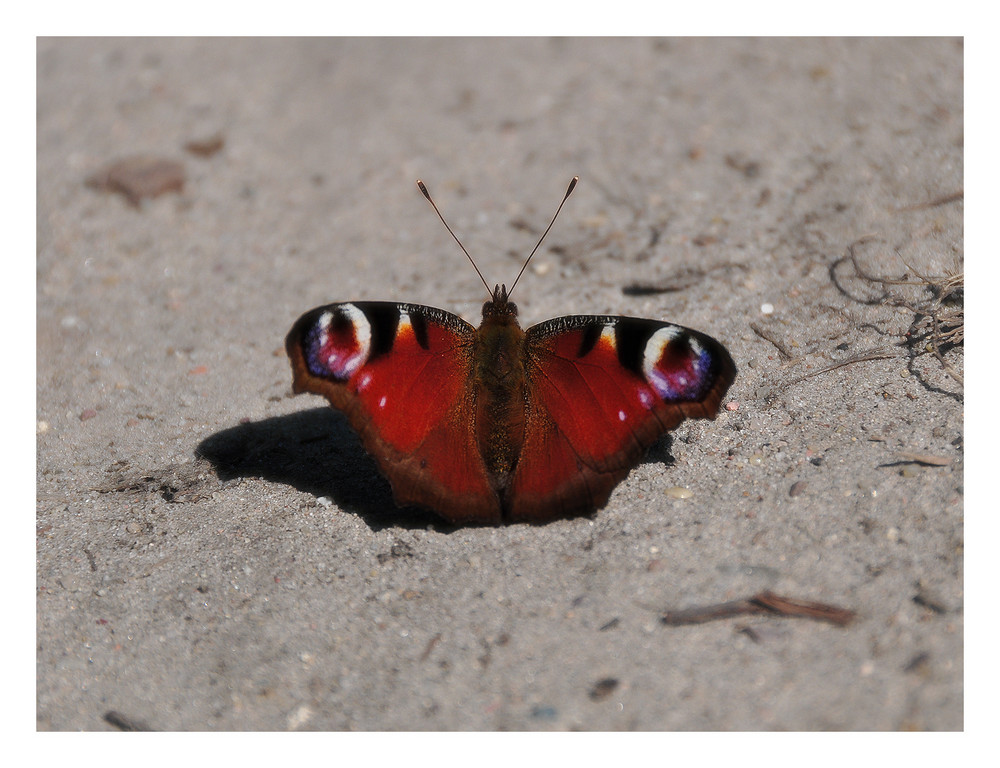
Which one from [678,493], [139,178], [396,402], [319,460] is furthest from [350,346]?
[139,178]

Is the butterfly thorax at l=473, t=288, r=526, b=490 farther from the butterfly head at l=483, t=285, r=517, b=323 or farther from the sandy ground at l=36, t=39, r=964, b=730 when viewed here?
the sandy ground at l=36, t=39, r=964, b=730

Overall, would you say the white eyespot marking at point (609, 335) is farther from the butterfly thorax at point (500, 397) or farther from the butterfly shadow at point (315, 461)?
the butterfly shadow at point (315, 461)

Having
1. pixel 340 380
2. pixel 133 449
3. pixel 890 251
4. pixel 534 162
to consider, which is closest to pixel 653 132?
pixel 534 162

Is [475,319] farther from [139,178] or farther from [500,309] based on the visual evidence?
[139,178]

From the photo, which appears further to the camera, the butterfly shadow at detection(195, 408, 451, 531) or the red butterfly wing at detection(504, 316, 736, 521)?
the butterfly shadow at detection(195, 408, 451, 531)

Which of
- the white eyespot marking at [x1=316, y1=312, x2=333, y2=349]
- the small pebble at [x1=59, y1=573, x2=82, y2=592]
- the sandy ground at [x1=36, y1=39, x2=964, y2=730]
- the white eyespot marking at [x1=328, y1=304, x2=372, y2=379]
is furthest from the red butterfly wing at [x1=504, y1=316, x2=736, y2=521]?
the small pebble at [x1=59, y1=573, x2=82, y2=592]

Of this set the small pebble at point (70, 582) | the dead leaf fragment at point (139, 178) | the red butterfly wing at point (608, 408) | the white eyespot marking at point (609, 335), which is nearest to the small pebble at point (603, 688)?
the red butterfly wing at point (608, 408)
